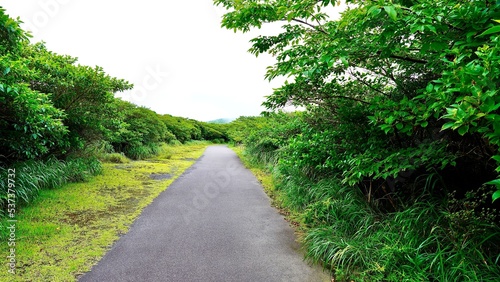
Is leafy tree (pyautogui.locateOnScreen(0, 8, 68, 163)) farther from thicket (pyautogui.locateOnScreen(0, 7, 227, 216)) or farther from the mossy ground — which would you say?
the mossy ground

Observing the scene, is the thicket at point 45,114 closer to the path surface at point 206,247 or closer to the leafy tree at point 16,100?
the leafy tree at point 16,100

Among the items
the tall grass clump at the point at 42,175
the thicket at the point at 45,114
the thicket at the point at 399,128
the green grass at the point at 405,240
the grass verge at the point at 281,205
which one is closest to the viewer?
the thicket at the point at 399,128

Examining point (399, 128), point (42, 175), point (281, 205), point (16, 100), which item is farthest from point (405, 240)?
point (42, 175)

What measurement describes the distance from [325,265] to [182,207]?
3217 millimetres

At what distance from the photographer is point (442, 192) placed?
3055 mm

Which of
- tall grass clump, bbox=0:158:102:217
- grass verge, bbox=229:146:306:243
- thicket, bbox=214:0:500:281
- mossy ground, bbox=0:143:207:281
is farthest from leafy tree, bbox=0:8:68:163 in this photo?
grass verge, bbox=229:146:306:243

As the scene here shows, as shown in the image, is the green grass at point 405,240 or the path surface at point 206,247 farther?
the path surface at point 206,247

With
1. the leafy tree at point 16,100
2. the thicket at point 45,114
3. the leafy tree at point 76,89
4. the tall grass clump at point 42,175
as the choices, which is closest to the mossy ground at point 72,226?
the tall grass clump at point 42,175

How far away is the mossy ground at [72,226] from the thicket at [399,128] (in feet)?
9.82

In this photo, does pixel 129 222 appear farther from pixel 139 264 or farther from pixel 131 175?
pixel 131 175

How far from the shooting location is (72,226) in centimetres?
379

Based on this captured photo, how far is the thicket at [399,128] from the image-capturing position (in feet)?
5.43

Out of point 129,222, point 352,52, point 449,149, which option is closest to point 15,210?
point 129,222

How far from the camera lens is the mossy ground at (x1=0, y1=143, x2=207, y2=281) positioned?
2682 mm
